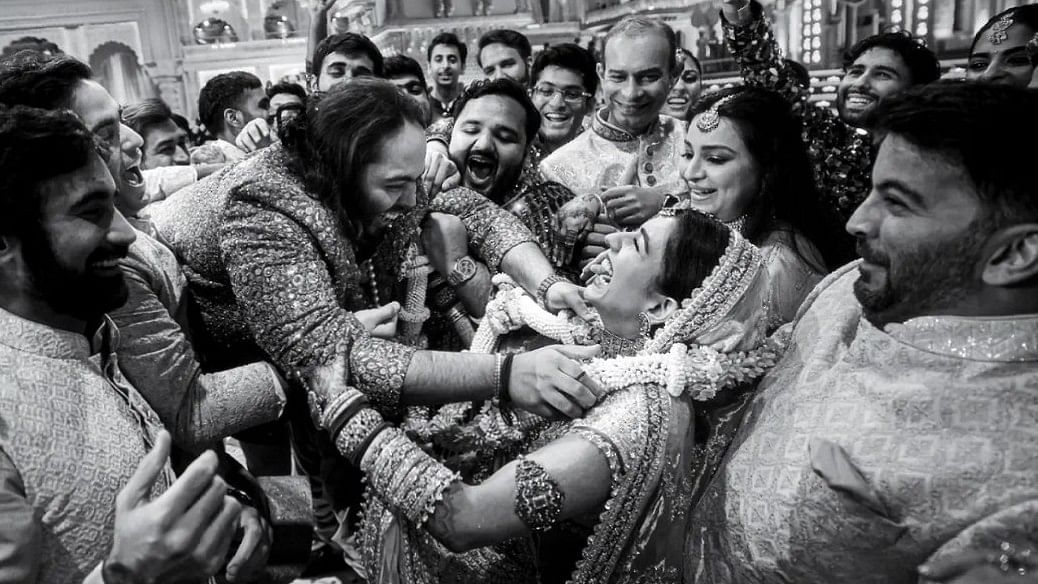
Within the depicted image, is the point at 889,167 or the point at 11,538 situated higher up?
the point at 889,167

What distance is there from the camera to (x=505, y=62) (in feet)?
14.9

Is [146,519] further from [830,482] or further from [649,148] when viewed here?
[649,148]

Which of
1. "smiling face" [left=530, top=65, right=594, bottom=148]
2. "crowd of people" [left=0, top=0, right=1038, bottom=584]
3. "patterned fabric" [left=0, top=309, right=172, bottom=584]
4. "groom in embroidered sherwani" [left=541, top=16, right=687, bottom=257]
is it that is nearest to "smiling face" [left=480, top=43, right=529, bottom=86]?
"smiling face" [left=530, top=65, right=594, bottom=148]

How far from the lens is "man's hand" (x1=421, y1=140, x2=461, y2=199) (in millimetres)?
2512

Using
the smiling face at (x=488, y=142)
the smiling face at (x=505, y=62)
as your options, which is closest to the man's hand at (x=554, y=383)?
the smiling face at (x=488, y=142)

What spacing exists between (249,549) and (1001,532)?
4.83 ft

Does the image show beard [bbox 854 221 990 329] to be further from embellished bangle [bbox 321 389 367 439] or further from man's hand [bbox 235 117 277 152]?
man's hand [bbox 235 117 277 152]

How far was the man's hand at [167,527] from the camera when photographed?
3.87 ft

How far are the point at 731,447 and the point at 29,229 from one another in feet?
4.86

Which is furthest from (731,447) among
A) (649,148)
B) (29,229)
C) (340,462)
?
(649,148)

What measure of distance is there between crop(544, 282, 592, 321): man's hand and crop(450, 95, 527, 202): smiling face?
0.74m

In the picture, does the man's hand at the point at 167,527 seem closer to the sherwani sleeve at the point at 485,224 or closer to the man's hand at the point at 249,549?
the man's hand at the point at 249,549

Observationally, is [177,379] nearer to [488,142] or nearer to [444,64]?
[488,142]

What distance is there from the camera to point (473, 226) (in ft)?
8.28
